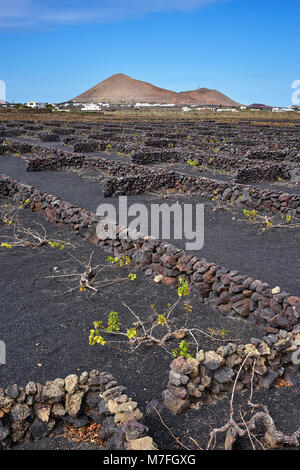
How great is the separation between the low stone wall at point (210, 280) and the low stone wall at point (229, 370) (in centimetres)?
77

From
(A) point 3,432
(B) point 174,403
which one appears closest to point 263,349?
(B) point 174,403

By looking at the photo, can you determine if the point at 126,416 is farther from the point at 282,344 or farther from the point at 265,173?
the point at 265,173

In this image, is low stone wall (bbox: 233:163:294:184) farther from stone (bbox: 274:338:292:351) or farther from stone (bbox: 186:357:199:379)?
stone (bbox: 186:357:199:379)

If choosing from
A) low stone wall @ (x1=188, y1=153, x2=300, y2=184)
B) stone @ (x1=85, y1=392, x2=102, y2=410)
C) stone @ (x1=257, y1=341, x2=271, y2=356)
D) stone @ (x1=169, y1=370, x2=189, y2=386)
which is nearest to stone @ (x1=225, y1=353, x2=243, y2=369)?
stone @ (x1=257, y1=341, x2=271, y2=356)

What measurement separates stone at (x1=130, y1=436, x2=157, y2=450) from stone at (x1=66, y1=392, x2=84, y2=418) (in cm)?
74

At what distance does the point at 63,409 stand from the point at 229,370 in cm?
182

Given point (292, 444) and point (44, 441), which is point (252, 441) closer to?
point (292, 444)

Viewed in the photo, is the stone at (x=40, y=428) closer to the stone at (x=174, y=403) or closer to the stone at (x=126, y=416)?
A: the stone at (x=126, y=416)

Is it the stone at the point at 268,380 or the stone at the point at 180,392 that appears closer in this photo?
A: the stone at the point at 180,392

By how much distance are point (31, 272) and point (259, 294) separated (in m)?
4.38

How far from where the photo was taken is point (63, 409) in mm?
3840

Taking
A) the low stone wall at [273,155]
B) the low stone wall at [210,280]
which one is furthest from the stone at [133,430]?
the low stone wall at [273,155]

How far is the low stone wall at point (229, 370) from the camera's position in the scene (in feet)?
13.6

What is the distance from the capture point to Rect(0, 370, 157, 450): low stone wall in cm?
367
